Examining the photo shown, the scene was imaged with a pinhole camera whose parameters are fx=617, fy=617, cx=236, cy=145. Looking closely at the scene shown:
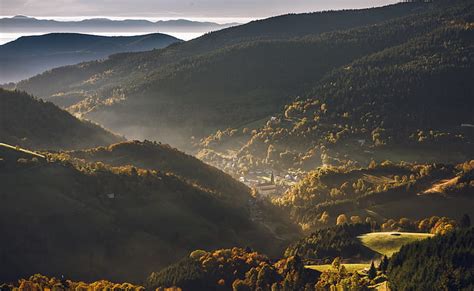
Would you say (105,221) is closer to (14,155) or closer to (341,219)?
(14,155)

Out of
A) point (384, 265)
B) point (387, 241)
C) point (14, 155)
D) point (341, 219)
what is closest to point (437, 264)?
point (384, 265)

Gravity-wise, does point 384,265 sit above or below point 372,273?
above

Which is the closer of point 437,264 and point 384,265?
point 437,264

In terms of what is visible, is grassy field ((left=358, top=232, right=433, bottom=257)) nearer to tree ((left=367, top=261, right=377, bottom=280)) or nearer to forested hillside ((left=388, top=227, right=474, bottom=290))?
tree ((left=367, top=261, right=377, bottom=280))

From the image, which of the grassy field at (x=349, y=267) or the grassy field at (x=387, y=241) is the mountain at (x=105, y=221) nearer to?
the grassy field at (x=387, y=241)

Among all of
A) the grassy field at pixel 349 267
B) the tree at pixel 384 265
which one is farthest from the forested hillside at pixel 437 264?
the grassy field at pixel 349 267

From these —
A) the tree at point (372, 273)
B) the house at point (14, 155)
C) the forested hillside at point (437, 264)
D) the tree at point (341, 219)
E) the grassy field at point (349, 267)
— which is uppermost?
the house at point (14, 155)

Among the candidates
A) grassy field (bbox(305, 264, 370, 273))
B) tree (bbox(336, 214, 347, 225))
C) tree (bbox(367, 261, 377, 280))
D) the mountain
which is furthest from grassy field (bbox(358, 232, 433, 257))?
tree (bbox(336, 214, 347, 225))
